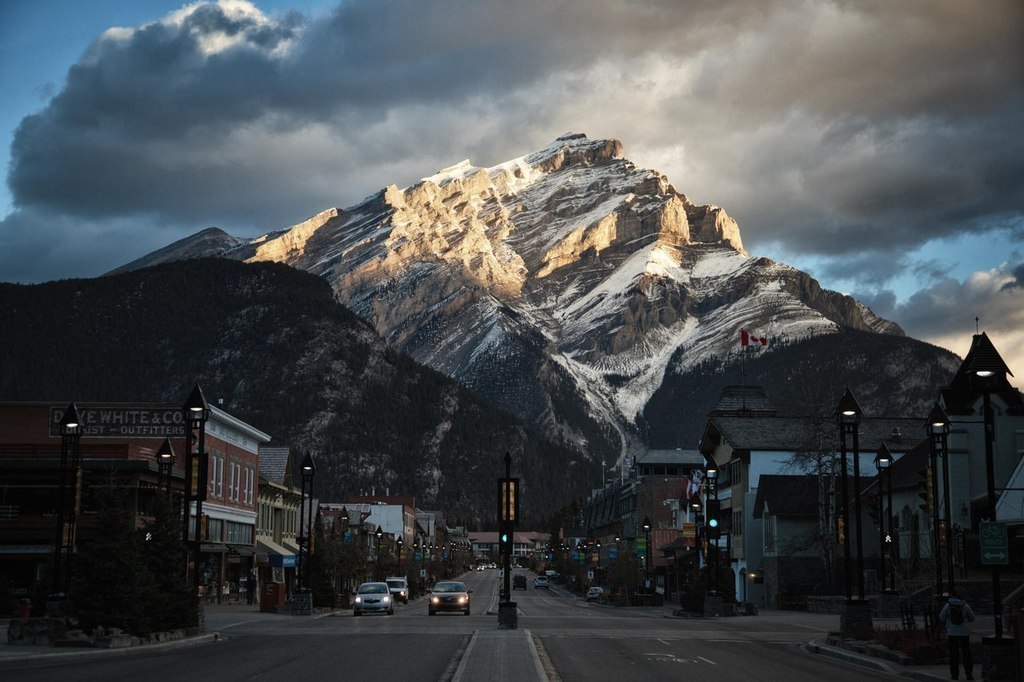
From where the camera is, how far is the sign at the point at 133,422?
71.2m

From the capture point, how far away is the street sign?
2547cm

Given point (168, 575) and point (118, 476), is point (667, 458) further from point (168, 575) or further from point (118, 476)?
point (168, 575)

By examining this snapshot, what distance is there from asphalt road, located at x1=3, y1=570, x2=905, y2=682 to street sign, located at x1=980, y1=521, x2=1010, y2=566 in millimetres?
4354

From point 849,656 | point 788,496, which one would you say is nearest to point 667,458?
point 788,496

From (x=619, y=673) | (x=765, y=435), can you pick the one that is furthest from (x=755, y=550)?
(x=619, y=673)

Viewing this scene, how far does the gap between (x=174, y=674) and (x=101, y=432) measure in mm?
48150

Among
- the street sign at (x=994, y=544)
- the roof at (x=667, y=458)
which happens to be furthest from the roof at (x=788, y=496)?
the roof at (x=667, y=458)

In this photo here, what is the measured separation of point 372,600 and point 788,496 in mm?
32052

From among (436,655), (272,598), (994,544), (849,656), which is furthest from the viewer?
(272,598)

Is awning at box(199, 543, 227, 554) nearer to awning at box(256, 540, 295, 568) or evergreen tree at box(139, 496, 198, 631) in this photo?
awning at box(256, 540, 295, 568)

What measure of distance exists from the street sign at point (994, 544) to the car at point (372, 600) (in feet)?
131

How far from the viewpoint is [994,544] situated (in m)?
25.5

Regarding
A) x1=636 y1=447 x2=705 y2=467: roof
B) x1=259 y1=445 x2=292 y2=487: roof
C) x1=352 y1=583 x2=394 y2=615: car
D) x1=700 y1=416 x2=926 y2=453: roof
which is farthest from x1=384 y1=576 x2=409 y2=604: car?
x1=636 y1=447 x2=705 y2=467: roof

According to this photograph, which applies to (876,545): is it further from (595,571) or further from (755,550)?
(595,571)
